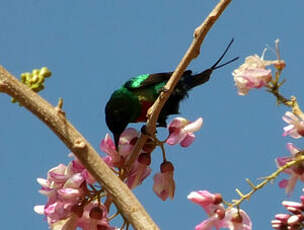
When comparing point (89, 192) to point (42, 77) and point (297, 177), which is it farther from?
point (297, 177)

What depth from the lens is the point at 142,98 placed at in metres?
4.77

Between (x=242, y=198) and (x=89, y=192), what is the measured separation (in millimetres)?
683

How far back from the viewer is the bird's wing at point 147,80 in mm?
4750

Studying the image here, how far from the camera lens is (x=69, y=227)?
8.41 feet

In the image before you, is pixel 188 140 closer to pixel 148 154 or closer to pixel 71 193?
pixel 148 154

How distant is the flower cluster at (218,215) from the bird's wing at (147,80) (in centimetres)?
235

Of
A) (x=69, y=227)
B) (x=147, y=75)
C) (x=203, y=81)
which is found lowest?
(x=69, y=227)

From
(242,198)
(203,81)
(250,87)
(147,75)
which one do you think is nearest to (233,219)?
(242,198)

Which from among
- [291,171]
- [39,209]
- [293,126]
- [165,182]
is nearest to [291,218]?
[291,171]

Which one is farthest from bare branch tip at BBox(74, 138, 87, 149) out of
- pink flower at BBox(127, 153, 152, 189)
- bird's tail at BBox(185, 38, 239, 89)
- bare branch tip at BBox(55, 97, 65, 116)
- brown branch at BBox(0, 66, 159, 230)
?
bird's tail at BBox(185, 38, 239, 89)

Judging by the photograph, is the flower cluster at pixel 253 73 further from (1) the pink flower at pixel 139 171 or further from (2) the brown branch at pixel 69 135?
(2) the brown branch at pixel 69 135

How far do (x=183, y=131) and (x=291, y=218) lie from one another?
0.80 metres

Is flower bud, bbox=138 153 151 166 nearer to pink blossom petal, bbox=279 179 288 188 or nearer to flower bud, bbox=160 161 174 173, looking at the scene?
flower bud, bbox=160 161 174 173

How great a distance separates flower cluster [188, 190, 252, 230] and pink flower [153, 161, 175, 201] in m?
0.40
